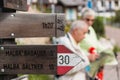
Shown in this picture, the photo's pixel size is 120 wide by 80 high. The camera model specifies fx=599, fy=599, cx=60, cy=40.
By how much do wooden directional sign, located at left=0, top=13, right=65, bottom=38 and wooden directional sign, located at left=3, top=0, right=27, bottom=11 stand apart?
10cm

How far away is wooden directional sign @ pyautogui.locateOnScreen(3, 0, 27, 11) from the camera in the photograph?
5.85 m

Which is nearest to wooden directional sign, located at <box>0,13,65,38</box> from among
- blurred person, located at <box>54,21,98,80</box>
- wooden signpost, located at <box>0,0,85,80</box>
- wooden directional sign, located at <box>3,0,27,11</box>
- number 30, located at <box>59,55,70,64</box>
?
wooden signpost, located at <box>0,0,85,80</box>

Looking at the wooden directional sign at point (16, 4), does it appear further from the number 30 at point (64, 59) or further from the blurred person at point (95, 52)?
the blurred person at point (95, 52)

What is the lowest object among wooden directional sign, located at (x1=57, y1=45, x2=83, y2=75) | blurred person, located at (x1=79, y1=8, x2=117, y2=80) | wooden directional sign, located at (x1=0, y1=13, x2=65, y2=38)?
blurred person, located at (x1=79, y1=8, x2=117, y2=80)

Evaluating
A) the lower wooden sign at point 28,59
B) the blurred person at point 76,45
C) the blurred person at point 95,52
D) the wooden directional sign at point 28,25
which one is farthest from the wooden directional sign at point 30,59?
the blurred person at point 95,52

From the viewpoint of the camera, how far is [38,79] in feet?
34.1

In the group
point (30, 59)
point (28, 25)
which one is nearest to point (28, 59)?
point (30, 59)

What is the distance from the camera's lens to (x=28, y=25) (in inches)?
240

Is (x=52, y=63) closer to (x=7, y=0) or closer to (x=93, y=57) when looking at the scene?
(x=7, y=0)

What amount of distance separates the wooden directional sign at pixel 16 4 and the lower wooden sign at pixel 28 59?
412 millimetres

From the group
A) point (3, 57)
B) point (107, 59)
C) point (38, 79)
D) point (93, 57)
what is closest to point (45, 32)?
point (3, 57)

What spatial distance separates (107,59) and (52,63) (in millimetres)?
2837

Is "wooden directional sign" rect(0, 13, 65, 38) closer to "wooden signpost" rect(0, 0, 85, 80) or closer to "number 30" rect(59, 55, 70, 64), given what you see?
"wooden signpost" rect(0, 0, 85, 80)

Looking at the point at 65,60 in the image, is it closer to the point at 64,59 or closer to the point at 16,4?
the point at 64,59
